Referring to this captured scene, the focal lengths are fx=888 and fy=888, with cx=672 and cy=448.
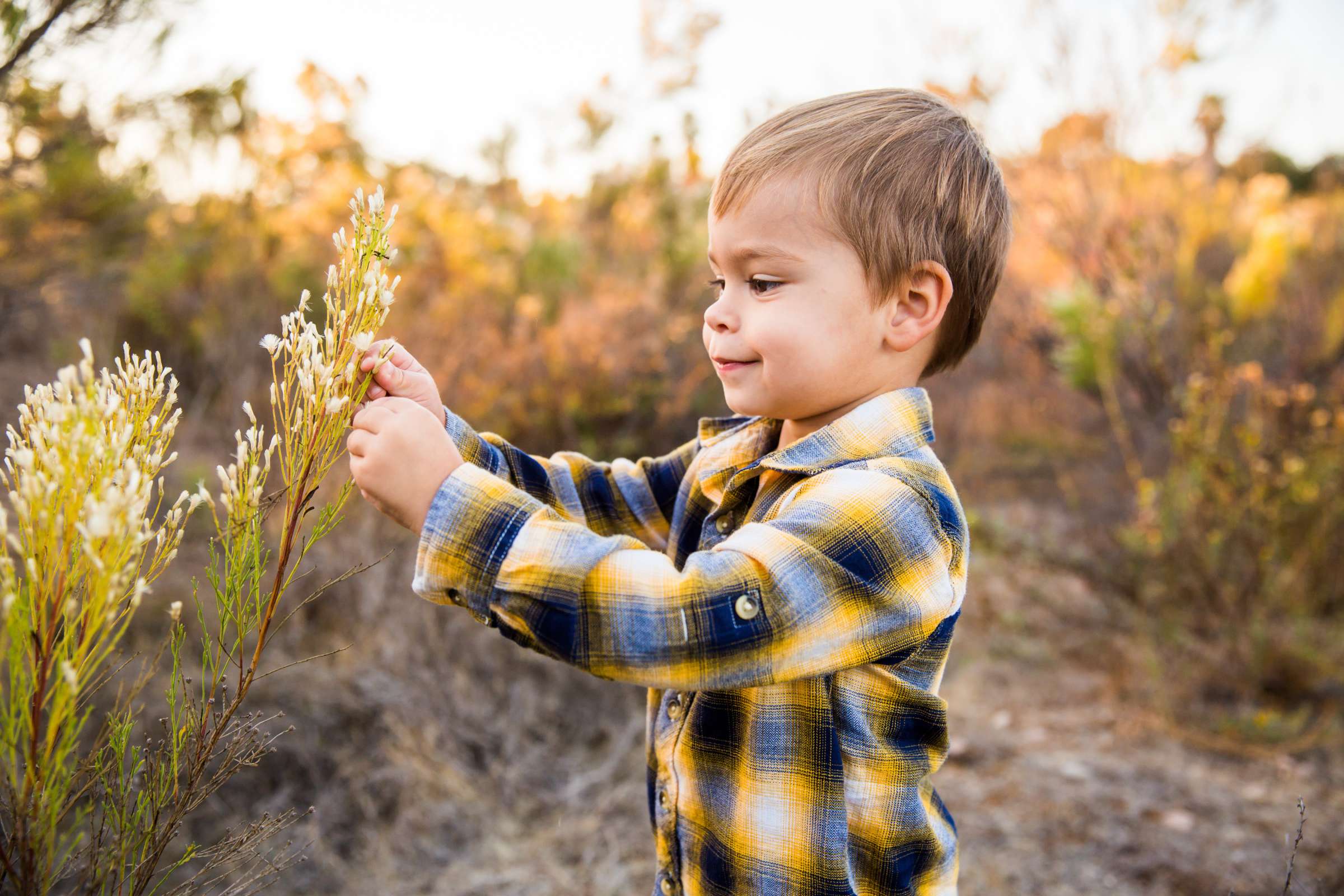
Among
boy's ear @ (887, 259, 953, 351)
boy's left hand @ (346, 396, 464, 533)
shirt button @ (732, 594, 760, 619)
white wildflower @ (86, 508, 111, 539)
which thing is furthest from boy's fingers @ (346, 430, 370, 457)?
boy's ear @ (887, 259, 953, 351)

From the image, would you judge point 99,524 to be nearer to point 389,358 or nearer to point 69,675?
point 69,675

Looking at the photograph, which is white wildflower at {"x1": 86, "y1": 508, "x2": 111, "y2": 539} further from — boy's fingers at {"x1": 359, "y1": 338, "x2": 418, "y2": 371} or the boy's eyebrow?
the boy's eyebrow

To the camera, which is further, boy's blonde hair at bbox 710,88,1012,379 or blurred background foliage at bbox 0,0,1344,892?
blurred background foliage at bbox 0,0,1344,892

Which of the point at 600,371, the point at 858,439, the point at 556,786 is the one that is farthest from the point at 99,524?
the point at 600,371

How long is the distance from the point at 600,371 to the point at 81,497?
3210 millimetres

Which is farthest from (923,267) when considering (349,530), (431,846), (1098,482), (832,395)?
(1098,482)

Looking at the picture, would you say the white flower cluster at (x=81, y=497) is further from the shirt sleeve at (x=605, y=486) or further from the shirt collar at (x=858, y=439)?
the shirt collar at (x=858, y=439)

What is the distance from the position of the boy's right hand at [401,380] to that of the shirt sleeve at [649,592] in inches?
8.7

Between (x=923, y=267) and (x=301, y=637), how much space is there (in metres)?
2.85

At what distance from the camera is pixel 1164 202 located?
6.41 m

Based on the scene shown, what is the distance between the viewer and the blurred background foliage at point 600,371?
10.1ft

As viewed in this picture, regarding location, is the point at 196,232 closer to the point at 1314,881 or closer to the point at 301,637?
the point at 301,637

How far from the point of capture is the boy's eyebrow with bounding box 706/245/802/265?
135cm

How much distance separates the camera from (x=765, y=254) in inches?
53.3
